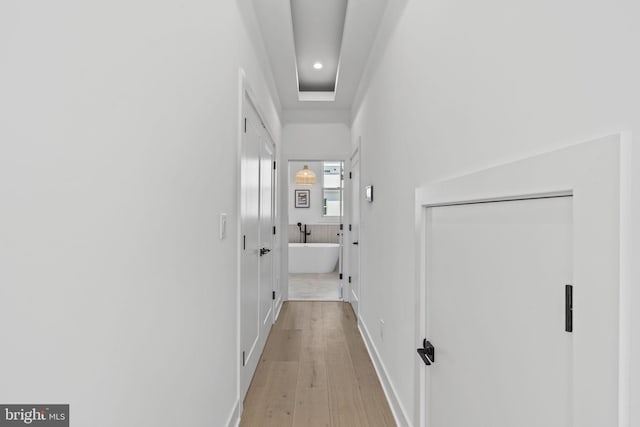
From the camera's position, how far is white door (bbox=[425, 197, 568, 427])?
741 millimetres

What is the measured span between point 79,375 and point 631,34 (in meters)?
1.18

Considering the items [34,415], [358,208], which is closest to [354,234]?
[358,208]

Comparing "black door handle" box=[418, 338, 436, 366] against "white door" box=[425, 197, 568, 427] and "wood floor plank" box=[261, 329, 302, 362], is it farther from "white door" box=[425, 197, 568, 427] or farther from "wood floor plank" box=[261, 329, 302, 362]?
"wood floor plank" box=[261, 329, 302, 362]

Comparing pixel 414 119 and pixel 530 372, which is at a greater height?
pixel 414 119

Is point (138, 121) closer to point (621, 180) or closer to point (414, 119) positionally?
point (621, 180)

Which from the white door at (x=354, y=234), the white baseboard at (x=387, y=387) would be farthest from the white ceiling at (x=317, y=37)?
the white baseboard at (x=387, y=387)

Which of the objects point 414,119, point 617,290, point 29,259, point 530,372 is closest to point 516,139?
point 617,290

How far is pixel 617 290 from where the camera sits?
0.57 metres

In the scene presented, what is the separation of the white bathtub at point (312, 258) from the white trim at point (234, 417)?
5.21m

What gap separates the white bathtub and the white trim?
17.1ft

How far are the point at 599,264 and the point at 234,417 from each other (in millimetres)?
1958

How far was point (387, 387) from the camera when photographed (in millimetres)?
2289

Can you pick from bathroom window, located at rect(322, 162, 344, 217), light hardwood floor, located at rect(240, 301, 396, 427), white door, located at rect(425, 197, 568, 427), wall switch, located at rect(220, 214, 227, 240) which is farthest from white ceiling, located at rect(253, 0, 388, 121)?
bathroom window, located at rect(322, 162, 344, 217)

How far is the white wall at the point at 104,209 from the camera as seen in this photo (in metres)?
0.59
